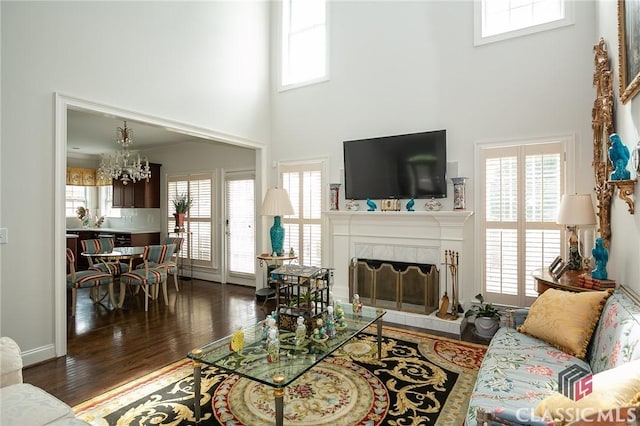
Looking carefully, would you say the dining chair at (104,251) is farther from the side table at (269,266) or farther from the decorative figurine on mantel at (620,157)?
the decorative figurine on mantel at (620,157)

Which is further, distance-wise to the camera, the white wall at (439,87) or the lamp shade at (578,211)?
the white wall at (439,87)

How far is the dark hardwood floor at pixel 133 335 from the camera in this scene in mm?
2899

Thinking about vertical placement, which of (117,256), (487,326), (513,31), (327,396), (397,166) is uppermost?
(513,31)

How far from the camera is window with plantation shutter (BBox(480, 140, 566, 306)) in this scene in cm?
388

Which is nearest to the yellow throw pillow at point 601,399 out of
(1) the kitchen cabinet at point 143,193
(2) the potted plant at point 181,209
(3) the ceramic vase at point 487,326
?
(3) the ceramic vase at point 487,326

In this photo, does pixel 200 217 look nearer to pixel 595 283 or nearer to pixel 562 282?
pixel 562 282

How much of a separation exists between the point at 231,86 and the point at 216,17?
0.91m

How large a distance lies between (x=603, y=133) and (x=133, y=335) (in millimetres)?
5067

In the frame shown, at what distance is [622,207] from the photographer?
2740 mm

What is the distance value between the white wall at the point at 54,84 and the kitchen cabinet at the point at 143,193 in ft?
11.9

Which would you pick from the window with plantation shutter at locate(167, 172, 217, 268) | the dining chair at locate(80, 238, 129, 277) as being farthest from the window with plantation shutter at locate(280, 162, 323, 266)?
the dining chair at locate(80, 238, 129, 277)

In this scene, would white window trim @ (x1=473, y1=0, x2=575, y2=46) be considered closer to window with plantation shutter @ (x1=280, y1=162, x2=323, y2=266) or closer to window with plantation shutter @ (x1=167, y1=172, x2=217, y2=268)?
window with plantation shutter @ (x1=280, y1=162, x2=323, y2=266)

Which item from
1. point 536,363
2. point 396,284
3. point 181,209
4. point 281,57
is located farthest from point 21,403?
point 181,209

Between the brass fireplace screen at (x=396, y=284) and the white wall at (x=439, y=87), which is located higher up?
the white wall at (x=439, y=87)
